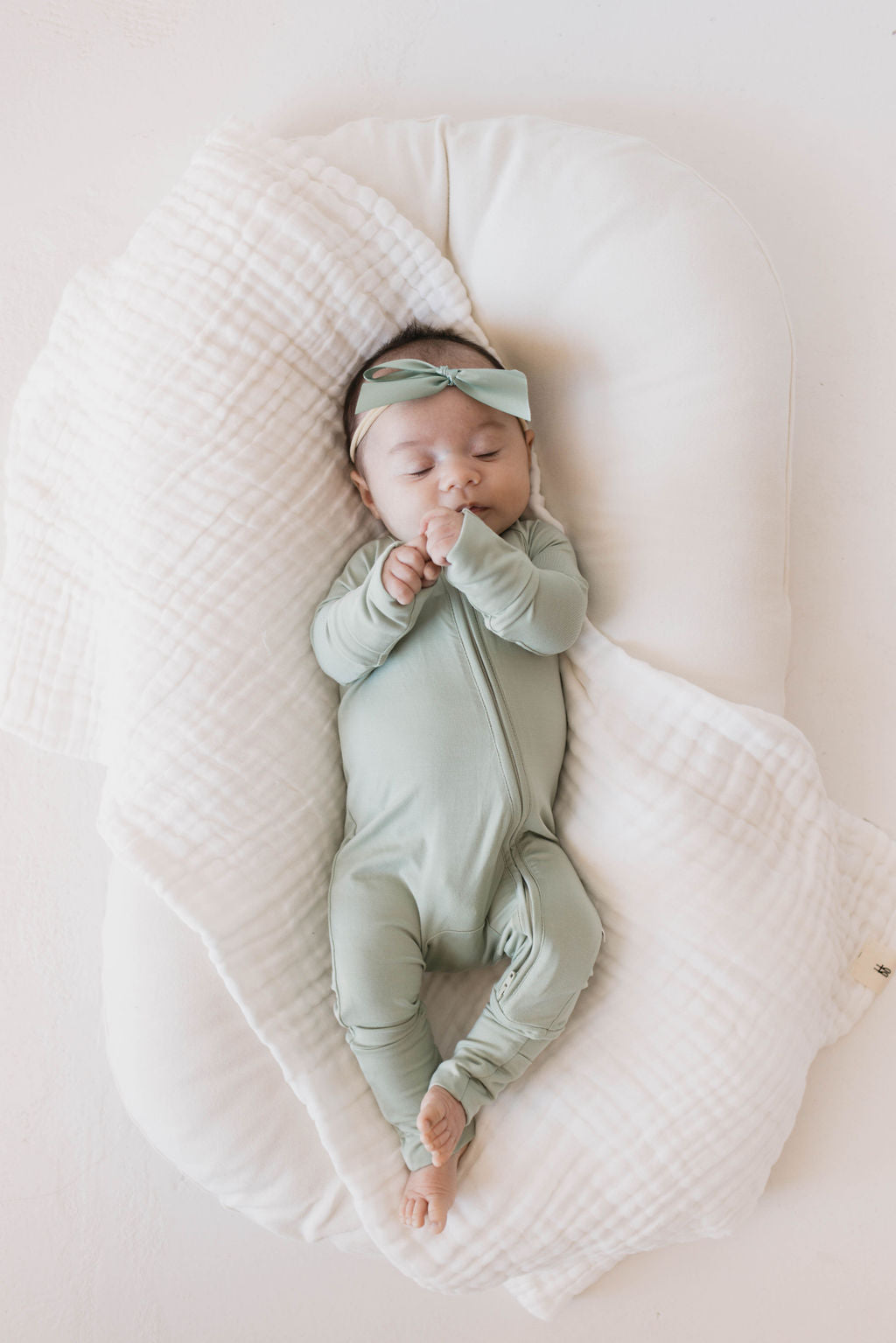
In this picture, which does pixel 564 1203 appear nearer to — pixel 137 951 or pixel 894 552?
pixel 137 951

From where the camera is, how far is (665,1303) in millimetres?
1303

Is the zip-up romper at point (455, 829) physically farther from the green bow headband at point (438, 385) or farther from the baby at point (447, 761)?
the green bow headband at point (438, 385)

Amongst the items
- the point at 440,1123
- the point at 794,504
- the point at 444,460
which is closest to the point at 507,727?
the point at 444,460

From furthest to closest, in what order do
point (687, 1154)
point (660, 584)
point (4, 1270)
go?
point (4, 1270)
point (660, 584)
point (687, 1154)

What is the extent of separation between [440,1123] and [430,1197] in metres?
0.11

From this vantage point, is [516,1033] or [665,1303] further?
[665,1303]

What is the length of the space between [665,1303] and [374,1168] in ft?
1.62

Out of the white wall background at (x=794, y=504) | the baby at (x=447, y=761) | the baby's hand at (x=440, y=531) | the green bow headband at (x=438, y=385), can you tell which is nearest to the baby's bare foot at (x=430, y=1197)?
the baby at (x=447, y=761)

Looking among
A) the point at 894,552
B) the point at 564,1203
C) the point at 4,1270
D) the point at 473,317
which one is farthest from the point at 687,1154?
the point at 473,317

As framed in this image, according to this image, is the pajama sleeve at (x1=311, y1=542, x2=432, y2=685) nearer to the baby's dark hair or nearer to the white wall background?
the baby's dark hair

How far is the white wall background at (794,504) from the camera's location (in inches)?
51.1

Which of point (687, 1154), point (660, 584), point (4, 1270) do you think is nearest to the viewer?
point (687, 1154)

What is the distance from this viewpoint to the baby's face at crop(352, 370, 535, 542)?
116cm

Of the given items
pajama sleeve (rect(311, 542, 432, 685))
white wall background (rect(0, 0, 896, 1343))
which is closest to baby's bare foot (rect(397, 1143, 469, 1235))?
white wall background (rect(0, 0, 896, 1343))
